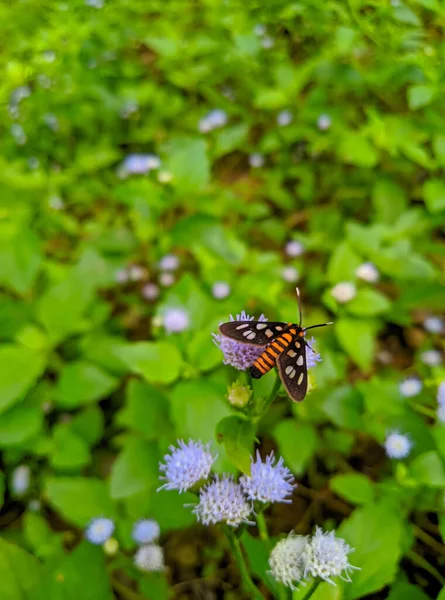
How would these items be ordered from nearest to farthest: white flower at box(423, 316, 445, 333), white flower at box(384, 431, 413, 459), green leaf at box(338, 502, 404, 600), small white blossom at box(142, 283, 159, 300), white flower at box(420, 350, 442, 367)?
green leaf at box(338, 502, 404, 600)
white flower at box(384, 431, 413, 459)
white flower at box(420, 350, 442, 367)
white flower at box(423, 316, 445, 333)
small white blossom at box(142, 283, 159, 300)

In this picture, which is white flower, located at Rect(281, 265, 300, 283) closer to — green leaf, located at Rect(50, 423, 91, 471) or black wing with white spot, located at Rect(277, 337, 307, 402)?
green leaf, located at Rect(50, 423, 91, 471)

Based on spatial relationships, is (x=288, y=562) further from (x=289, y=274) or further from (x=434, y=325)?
(x=434, y=325)

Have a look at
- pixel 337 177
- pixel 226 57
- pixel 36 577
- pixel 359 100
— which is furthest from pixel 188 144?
pixel 36 577

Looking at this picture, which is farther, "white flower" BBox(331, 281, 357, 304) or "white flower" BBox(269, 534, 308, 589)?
"white flower" BBox(331, 281, 357, 304)

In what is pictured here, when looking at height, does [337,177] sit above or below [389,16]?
below

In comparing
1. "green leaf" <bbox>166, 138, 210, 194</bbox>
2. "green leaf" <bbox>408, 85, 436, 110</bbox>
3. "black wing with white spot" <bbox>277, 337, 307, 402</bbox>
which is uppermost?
"green leaf" <bbox>408, 85, 436, 110</bbox>

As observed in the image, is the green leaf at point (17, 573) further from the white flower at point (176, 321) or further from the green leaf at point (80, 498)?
the white flower at point (176, 321)

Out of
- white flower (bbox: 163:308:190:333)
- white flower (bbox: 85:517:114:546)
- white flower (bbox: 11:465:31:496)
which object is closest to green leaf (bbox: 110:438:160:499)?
white flower (bbox: 85:517:114:546)

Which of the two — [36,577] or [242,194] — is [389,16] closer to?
[242,194]

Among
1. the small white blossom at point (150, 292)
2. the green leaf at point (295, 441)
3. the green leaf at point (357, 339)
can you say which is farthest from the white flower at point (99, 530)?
the small white blossom at point (150, 292)
